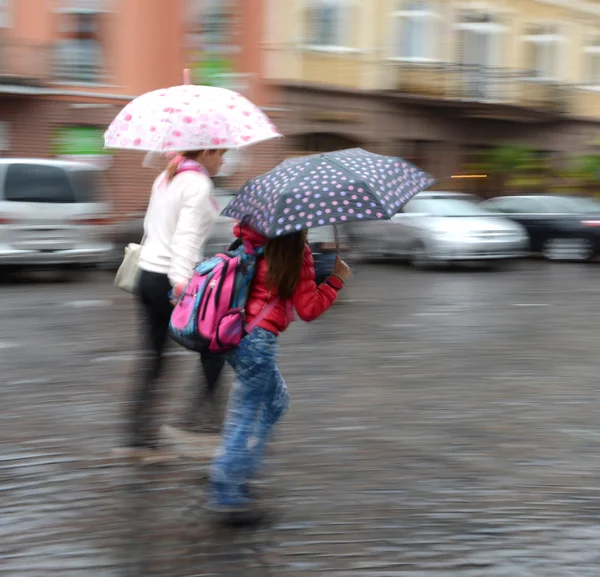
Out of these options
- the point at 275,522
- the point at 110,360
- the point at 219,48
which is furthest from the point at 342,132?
the point at 275,522

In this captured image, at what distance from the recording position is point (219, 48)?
27359mm

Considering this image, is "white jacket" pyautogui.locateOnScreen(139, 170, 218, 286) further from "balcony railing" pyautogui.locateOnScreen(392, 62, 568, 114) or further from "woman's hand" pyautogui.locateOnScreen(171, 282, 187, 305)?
"balcony railing" pyautogui.locateOnScreen(392, 62, 568, 114)

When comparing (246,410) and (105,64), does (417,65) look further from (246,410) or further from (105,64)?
(246,410)

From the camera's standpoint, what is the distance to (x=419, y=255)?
2005cm

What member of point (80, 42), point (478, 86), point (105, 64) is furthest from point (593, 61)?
point (80, 42)

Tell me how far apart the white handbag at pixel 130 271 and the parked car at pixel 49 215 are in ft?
33.8

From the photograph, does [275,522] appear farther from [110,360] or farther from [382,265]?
[382,265]

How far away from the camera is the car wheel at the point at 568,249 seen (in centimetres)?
2183

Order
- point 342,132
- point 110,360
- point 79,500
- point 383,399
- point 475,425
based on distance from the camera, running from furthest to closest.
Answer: point 342,132 → point 110,360 → point 383,399 → point 475,425 → point 79,500

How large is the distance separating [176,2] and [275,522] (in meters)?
23.6

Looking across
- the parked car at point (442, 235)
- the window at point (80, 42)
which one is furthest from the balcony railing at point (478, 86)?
the parked car at point (442, 235)

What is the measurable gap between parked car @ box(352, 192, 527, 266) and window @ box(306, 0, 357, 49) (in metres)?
8.61

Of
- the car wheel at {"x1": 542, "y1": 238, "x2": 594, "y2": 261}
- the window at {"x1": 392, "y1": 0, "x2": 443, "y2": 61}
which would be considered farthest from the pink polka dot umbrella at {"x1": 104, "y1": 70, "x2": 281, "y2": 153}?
the window at {"x1": 392, "y1": 0, "x2": 443, "y2": 61}

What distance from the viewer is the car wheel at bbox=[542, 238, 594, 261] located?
71.6 ft
